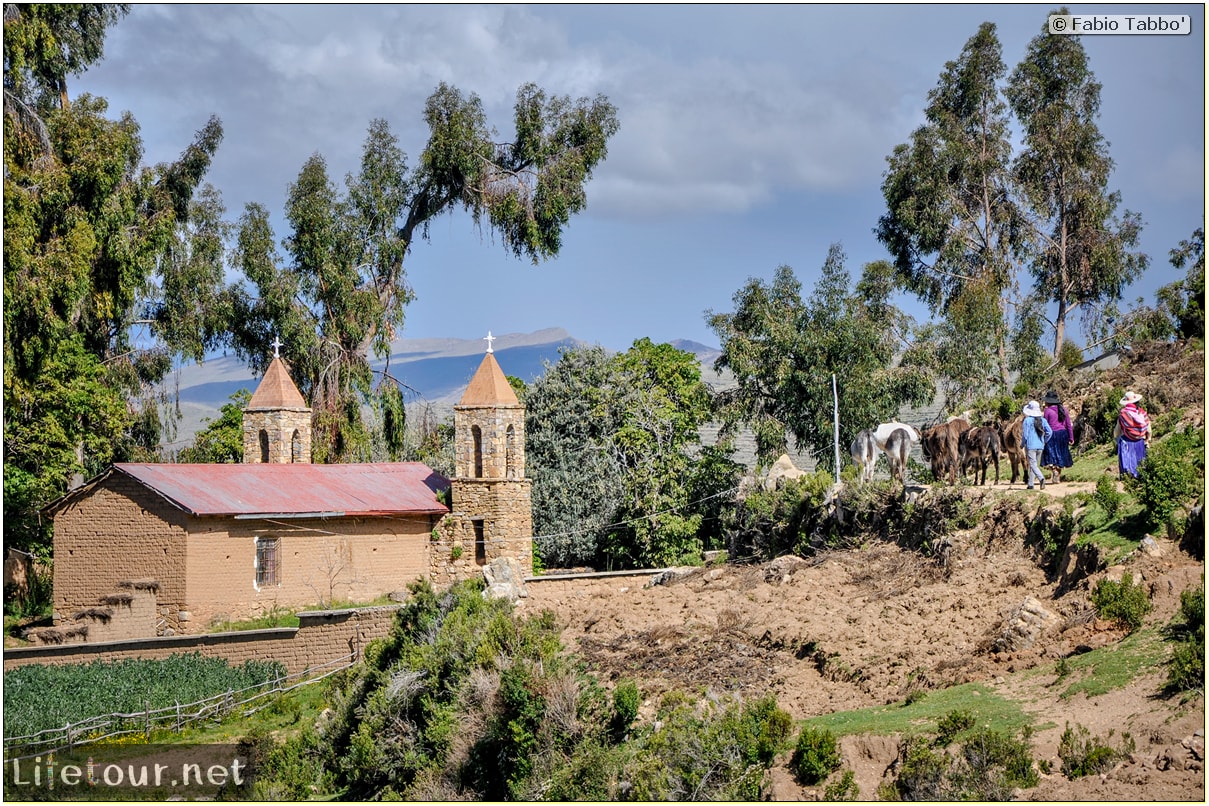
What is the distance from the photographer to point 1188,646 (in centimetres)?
Result: 1460

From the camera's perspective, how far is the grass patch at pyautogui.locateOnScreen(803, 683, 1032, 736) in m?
15.4

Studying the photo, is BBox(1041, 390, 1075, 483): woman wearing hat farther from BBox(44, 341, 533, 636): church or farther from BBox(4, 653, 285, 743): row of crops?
Answer: BBox(44, 341, 533, 636): church

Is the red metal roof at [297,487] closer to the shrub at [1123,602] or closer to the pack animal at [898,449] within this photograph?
the pack animal at [898,449]

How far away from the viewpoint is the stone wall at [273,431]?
40.4 meters

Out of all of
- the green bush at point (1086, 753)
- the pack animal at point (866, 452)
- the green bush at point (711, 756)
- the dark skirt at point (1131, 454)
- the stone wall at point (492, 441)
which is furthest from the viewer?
the stone wall at point (492, 441)

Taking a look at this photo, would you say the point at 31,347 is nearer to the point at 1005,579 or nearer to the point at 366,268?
the point at 366,268

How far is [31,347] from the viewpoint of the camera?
31.3 meters

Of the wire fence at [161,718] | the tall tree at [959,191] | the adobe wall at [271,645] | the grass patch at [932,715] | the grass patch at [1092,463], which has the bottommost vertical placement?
the wire fence at [161,718]

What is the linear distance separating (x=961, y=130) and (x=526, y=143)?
14.4 metres

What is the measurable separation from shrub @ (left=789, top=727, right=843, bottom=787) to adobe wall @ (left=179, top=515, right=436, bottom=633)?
20059 millimetres

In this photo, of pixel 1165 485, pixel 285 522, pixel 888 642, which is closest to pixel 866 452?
pixel 888 642

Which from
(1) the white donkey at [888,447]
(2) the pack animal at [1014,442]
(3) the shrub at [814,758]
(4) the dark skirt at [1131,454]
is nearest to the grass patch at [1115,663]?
(3) the shrub at [814,758]

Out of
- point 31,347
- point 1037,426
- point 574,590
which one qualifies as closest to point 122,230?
point 31,347

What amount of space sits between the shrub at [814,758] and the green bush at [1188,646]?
3.68 meters
